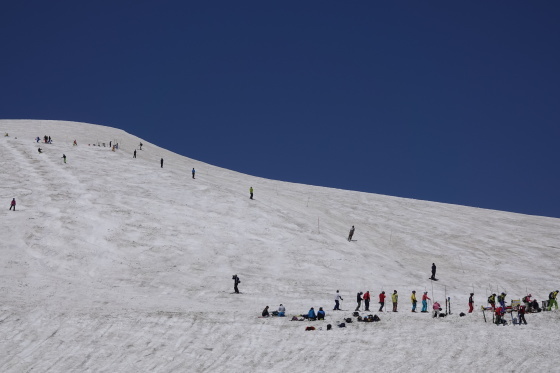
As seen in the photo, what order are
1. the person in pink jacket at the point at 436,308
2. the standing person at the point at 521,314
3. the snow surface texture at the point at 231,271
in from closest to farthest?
1. the snow surface texture at the point at 231,271
2. the standing person at the point at 521,314
3. the person in pink jacket at the point at 436,308

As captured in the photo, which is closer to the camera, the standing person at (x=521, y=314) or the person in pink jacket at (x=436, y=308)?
the standing person at (x=521, y=314)

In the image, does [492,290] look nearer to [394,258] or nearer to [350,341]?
[394,258]

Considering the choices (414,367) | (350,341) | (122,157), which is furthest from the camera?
(122,157)

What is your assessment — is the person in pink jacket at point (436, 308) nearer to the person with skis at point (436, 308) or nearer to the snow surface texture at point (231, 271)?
the person with skis at point (436, 308)

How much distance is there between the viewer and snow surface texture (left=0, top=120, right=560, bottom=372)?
20234mm

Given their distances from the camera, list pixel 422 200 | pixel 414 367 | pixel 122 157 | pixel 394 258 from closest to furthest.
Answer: pixel 414 367
pixel 394 258
pixel 122 157
pixel 422 200

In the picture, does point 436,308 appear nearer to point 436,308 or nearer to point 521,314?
point 436,308

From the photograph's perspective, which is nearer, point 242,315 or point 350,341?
point 350,341

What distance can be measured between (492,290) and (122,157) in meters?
40.5

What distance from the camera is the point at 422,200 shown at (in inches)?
2729

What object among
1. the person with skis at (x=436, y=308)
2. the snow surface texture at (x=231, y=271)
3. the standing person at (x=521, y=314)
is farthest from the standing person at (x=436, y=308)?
the standing person at (x=521, y=314)

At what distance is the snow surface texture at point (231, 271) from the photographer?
2023 cm

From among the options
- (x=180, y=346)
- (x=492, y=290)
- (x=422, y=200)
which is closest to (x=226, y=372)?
(x=180, y=346)

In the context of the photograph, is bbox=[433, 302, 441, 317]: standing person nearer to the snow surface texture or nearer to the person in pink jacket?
the person in pink jacket
